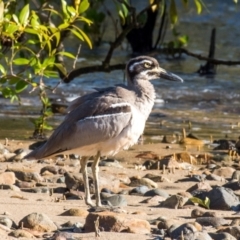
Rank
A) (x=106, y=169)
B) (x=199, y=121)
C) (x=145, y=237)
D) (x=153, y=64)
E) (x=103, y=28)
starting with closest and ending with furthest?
(x=145, y=237) → (x=153, y=64) → (x=106, y=169) → (x=199, y=121) → (x=103, y=28)

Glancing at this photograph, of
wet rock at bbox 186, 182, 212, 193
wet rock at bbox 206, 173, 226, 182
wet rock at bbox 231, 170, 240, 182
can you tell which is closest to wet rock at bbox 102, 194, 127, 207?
wet rock at bbox 186, 182, 212, 193

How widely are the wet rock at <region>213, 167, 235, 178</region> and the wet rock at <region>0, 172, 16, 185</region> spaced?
76.5 inches

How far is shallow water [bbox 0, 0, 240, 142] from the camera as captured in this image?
1135cm

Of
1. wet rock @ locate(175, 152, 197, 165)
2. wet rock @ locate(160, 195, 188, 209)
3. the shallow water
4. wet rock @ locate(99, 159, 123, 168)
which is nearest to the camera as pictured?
wet rock @ locate(160, 195, 188, 209)

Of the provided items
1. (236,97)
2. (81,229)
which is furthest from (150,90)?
(236,97)

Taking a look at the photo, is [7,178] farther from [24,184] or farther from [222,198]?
[222,198]

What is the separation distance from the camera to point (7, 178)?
7598 millimetres

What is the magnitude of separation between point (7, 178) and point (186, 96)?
288 inches

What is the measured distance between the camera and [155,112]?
12789 millimetres

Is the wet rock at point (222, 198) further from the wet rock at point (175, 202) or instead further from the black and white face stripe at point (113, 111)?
the black and white face stripe at point (113, 111)

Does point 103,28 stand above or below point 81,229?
above

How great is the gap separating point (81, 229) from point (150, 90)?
2.21 m

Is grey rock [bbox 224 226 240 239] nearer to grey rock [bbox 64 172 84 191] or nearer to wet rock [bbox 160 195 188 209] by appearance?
wet rock [bbox 160 195 188 209]

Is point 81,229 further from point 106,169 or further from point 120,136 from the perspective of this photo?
point 106,169
